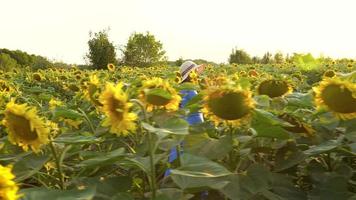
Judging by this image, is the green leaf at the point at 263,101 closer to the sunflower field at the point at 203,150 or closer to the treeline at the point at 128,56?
the sunflower field at the point at 203,150

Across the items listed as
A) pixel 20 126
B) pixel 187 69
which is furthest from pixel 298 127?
pixel 187 69

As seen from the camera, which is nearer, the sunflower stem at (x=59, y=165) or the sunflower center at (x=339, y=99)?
the sunflower stem at (x=59, y=165)

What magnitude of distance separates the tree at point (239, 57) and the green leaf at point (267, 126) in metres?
38.2

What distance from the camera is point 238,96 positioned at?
1.57m

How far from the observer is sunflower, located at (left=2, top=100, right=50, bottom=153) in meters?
1.58

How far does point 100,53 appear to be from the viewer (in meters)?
33.9

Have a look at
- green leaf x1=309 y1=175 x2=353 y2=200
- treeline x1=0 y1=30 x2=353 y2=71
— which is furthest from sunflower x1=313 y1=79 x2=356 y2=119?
treeline x1=0 y1=30 x2=353 y2=71

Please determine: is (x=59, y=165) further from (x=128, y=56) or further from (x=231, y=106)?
(x=128, y=56)

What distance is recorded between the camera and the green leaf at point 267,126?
5.22 ft

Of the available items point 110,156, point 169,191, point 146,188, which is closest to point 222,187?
point 169,191

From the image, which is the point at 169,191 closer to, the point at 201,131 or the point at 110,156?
the point at 110,156

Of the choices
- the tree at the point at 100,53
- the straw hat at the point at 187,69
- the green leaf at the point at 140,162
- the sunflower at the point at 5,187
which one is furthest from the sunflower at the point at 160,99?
the tree at the point at 100,53

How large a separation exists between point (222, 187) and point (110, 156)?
0.95 feet

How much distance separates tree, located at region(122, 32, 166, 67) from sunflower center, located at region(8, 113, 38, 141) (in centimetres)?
3443
